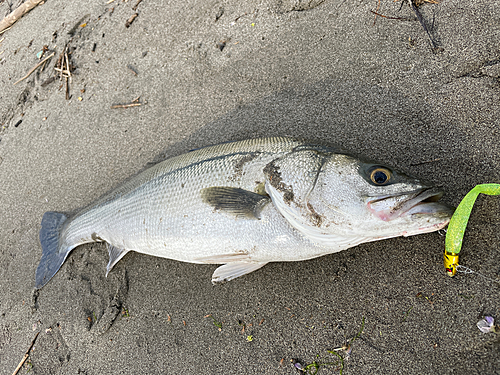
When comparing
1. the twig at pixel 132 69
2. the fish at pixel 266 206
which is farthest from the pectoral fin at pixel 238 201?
the twig at pixel 132 69

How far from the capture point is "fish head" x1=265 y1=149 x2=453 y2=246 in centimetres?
161

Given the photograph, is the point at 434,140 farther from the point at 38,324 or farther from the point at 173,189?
the point at 38,324

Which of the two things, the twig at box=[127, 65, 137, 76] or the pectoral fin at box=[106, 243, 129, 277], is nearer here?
the pectoral fin at box=[106, 243, 129, 277]

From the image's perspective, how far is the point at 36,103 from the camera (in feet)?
13.0

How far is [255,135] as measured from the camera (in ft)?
9.15

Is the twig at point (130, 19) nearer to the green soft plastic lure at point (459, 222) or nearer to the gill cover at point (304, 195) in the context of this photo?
the gill cover at point (304, 195)

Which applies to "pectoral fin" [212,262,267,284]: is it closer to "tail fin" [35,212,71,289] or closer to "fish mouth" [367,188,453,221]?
"fish mouth" [367,188,453,221]

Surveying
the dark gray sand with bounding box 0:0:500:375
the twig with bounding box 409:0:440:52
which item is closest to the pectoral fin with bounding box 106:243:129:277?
the dark gray sand with bounding box 0:0:500:375

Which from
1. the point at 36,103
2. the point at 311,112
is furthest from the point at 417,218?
the point at 36,103

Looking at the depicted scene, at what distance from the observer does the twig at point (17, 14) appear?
4633mm

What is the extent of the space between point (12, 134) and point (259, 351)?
14.4 ft

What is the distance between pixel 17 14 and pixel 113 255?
4.88 m

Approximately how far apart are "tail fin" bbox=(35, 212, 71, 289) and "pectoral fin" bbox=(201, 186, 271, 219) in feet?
6.51

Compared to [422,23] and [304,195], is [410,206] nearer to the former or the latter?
[304,195]
